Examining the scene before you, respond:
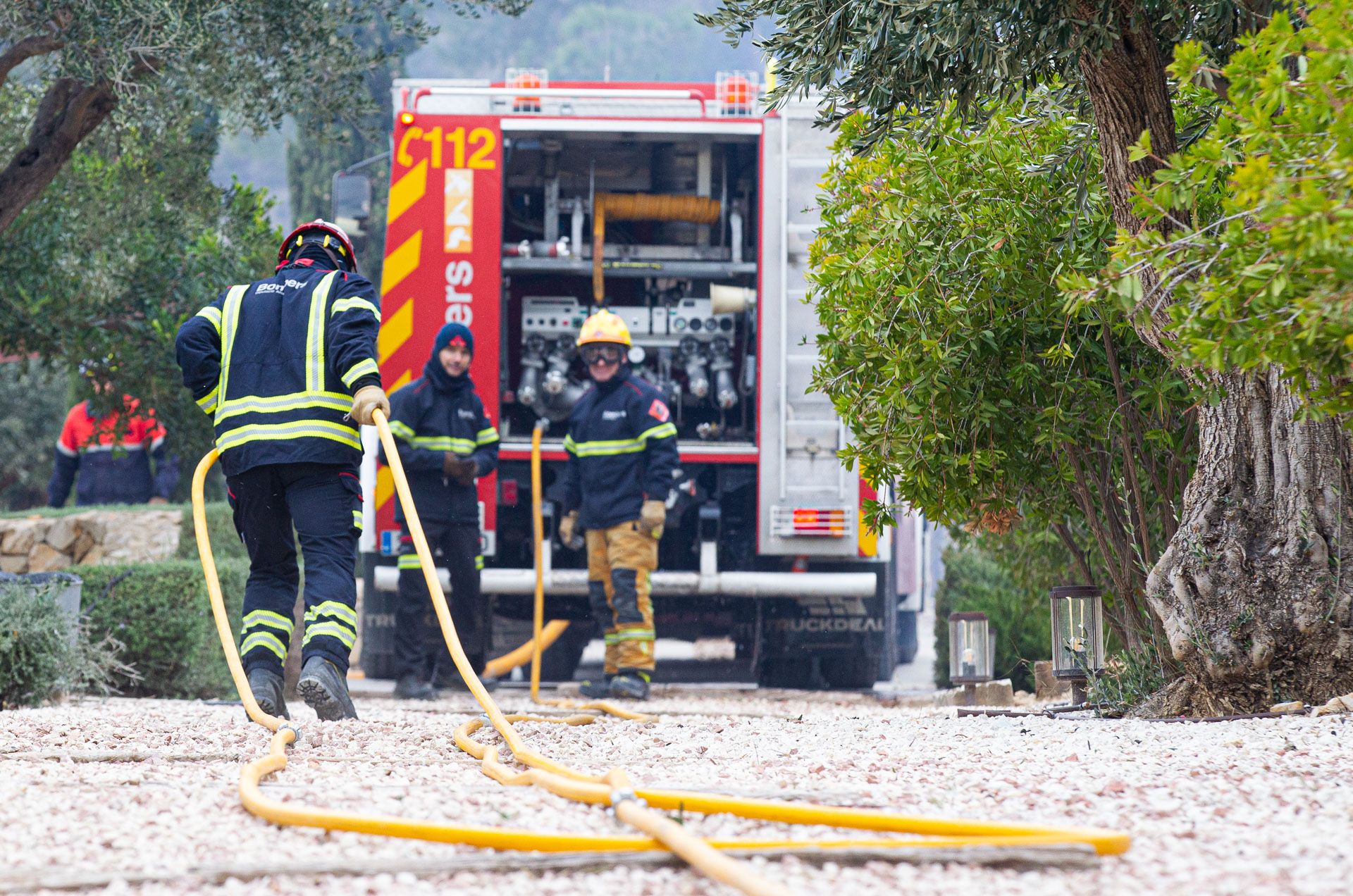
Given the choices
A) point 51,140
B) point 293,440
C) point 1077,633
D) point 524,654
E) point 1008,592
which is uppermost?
point 51,140

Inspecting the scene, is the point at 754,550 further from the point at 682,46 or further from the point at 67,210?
the point at 682,46

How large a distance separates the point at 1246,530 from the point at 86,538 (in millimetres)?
7556

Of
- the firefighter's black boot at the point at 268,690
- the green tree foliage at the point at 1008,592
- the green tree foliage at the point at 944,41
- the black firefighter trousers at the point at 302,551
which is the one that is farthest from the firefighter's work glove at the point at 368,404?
the green tree foliage at the point at 1008,592

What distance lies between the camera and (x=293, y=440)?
480cm

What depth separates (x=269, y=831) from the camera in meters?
2.62

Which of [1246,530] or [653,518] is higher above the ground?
[653,518]

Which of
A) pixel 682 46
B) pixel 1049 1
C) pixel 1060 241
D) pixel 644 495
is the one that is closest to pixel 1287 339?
pixel 1049 1

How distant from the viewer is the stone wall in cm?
916

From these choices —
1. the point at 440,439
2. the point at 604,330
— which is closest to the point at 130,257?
the point at 440,439

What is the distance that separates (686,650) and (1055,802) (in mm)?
12295

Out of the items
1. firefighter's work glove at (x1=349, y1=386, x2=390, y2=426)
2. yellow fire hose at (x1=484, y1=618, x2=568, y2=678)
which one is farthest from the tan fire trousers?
firefighter's work glove at (x1=349, y1=386, x2=390, y2=426)

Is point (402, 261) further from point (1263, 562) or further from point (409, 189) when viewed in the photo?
point (1263, 562)

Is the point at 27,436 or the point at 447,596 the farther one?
the point at 27,436

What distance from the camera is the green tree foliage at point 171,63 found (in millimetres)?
6168
